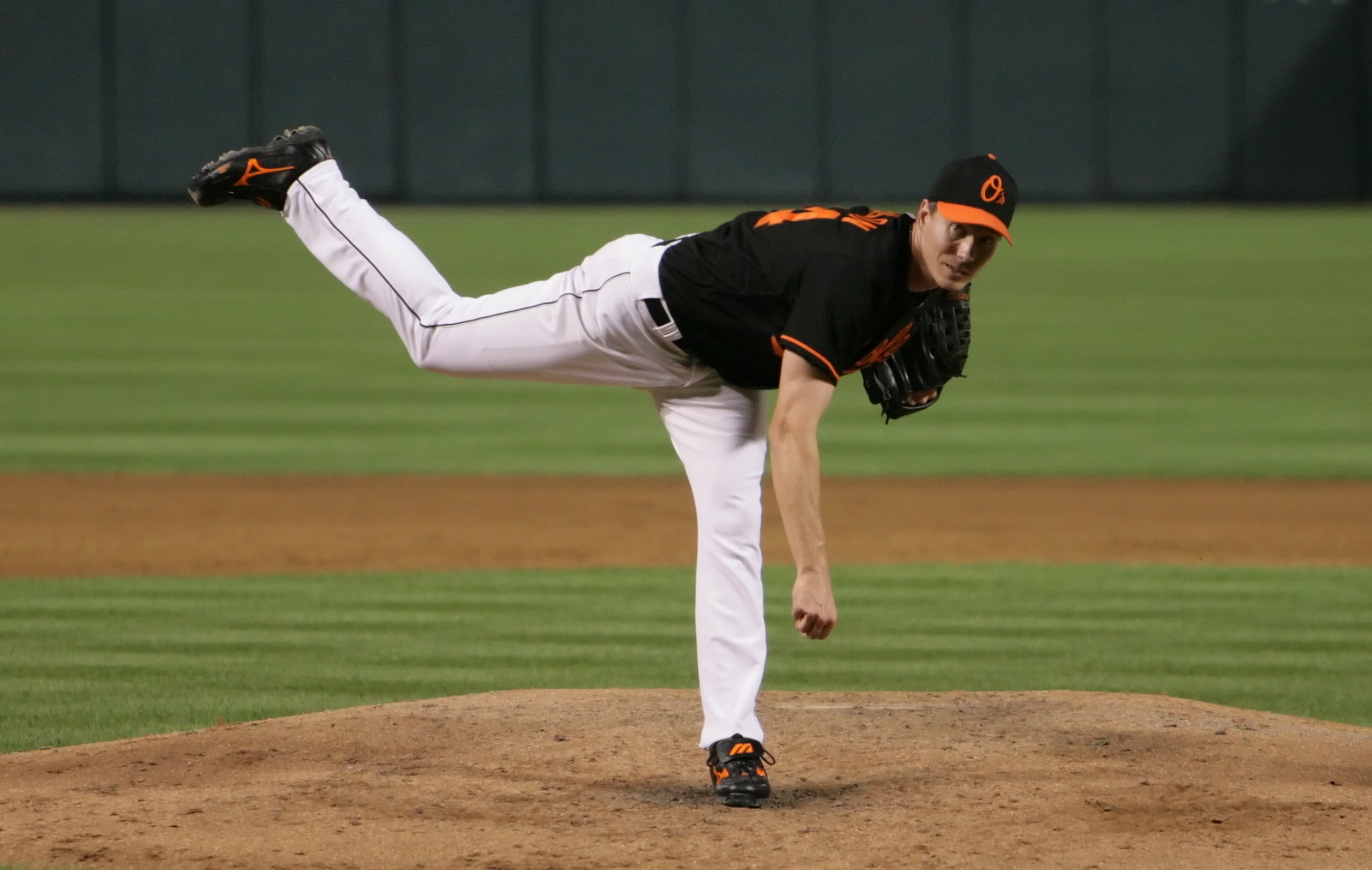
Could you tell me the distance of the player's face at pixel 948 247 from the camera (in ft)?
11.6

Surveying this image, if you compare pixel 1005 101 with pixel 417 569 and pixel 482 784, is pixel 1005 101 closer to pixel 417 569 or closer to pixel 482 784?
pixel 417 569

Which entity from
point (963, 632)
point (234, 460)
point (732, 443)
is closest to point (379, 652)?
point (963, 632)

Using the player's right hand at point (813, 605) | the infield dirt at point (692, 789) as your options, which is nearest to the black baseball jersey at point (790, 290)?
the player's right hand at point (813, 605)

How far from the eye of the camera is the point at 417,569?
7.51 metres

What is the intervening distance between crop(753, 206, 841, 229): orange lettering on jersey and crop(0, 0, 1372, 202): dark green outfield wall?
20.7 m

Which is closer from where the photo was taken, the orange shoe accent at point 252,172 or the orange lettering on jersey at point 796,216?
the orange lettering on jersey at point 796,216

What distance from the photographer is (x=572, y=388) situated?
14.6 metres

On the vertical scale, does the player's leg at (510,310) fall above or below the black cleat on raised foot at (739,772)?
above

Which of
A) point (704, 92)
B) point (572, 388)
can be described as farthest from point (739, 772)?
point (704, 92)

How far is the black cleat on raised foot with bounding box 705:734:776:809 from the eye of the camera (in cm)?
381

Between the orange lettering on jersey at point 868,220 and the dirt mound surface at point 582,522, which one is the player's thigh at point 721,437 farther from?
the dirt mound surface at point 582,522

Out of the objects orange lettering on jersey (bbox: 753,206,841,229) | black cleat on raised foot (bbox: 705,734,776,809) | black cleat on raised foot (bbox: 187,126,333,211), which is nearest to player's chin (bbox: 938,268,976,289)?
orange lettering on jersey (bbox: 753,206,841,229)

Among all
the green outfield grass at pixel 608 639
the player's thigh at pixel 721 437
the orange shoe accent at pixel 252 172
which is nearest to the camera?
the player's thigh at pixel 721 437

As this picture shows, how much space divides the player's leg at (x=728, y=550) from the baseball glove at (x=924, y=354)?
286 mm
